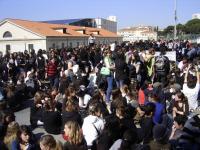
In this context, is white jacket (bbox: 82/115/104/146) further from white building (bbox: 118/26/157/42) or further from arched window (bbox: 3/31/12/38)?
white building (bbox: 118/26/157/42)

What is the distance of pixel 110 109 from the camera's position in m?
10.2

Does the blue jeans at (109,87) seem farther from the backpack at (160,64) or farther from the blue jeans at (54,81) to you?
the blue jeans at (54,81)

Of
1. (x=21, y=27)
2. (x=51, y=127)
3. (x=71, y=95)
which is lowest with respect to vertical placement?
(x=51, y=127)

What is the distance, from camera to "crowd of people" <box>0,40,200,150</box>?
21.6 ft

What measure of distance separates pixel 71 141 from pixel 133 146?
1038 millimetres

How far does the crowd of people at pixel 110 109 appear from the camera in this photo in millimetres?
6586

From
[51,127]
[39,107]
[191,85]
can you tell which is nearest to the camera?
[51,127]

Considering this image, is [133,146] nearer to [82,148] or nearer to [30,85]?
[82,148]

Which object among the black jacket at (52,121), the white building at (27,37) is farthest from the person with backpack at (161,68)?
the white building at (27,37)

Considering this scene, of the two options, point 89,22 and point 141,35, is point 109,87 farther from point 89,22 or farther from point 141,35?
point 141,35

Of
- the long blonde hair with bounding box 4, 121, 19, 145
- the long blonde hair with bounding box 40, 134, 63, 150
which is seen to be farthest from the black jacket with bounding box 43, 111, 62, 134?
the long blonde hair with bounding box 40, 134, 63, 150

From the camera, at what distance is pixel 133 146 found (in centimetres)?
612

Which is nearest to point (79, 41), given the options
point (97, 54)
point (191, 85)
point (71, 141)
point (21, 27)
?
point (21, 27)

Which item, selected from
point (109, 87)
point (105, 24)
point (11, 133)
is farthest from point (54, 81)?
point (105, 24)
